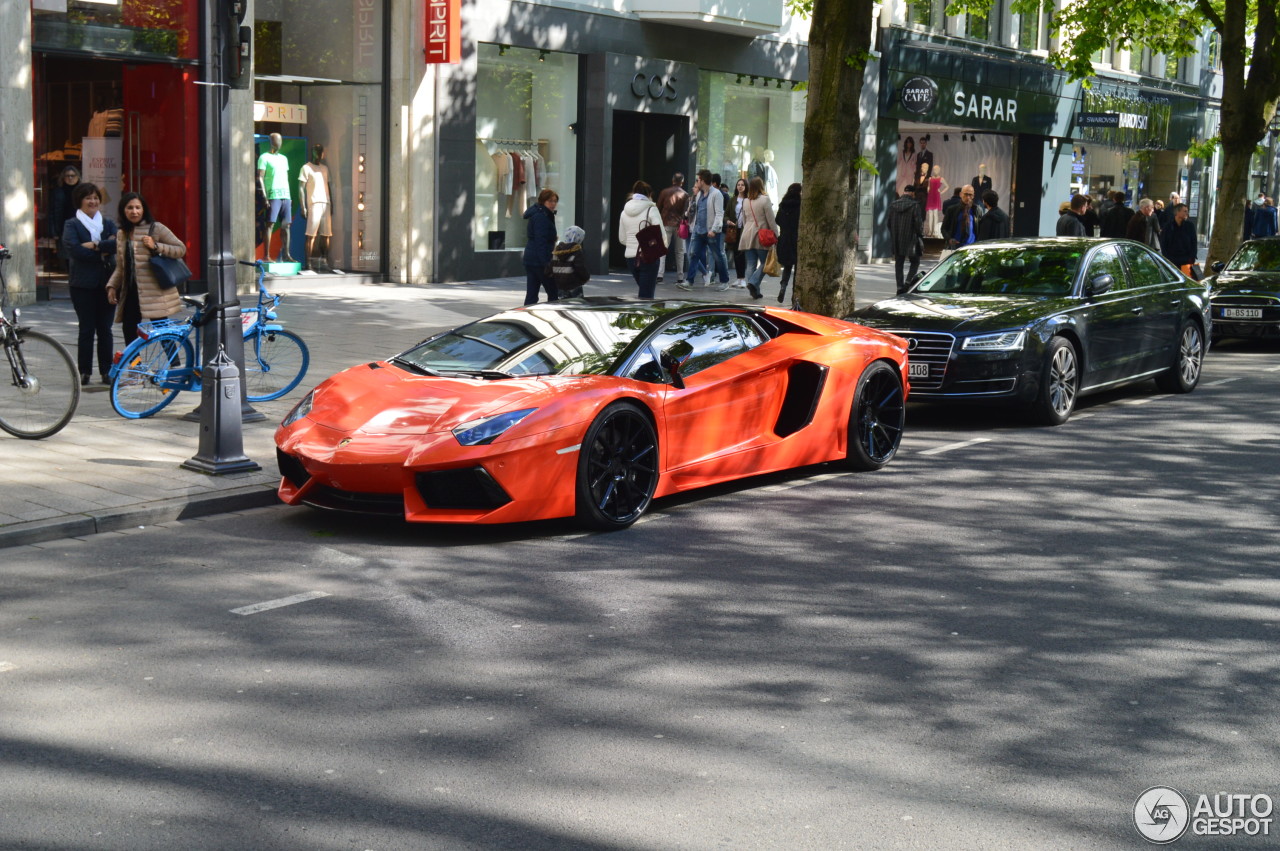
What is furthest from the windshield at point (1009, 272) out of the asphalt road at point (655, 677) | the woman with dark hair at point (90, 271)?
the woman with dark hair at point (90, 271)

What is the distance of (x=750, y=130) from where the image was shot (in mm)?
30391

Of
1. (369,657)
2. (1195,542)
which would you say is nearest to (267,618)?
(369,657)

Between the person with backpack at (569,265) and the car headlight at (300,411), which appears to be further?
the person with backpack at (569,265)

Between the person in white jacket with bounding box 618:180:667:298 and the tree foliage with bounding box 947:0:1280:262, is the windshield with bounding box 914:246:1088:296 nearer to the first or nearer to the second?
the person in white jacket with bounding box 618:180:667:298

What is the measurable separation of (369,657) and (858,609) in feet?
7.22

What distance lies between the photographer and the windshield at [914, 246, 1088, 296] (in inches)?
535

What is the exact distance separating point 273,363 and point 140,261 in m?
1.32

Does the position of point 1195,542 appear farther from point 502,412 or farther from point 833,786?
point 833,786

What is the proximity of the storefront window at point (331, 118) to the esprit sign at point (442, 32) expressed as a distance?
782mm

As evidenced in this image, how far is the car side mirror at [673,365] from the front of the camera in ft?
29.8

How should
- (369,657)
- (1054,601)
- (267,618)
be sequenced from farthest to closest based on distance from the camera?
1. (1054,601)
2. (267,618)
3. (369,657)

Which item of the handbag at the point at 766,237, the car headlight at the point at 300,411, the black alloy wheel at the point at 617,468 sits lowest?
the black alloy wheel at the point at 617,468

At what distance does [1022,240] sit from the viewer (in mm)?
14562

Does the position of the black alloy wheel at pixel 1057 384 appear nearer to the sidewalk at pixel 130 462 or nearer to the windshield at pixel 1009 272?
the windshield at pixel 1009 272
